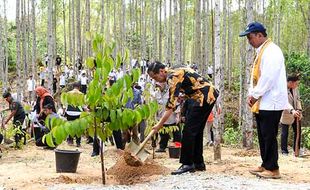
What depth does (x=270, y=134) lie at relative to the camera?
5188 millimetres

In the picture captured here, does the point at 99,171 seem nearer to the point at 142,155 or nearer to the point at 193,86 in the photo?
the point at 142,155

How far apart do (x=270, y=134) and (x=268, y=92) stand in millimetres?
475

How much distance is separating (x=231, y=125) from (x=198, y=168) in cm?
1386

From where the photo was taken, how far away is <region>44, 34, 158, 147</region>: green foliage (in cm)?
487

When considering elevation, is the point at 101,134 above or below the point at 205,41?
below

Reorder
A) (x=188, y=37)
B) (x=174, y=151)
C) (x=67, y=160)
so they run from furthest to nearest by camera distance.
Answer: (x=188, y=37)
(x=174, y=151)
(x=67, y=160)

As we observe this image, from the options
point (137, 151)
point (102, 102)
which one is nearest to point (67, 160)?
point (137, 151)

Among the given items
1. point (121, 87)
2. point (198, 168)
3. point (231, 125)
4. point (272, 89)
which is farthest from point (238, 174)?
point (231, 125)

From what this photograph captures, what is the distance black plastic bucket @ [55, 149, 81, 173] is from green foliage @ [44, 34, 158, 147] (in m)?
1.26

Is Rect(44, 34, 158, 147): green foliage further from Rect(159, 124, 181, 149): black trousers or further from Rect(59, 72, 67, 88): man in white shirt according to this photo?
Rect(59, 72, 67, 88): man in white shirt

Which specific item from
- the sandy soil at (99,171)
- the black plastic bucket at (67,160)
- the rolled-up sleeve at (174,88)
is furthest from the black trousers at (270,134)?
the black plastic bucket at (67,160)

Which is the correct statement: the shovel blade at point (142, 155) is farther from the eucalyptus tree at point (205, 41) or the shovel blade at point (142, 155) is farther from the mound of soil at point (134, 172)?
the eucalyptus tree at point (205, 41)

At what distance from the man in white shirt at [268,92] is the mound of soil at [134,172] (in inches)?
49.7

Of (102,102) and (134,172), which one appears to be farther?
(134,172)
